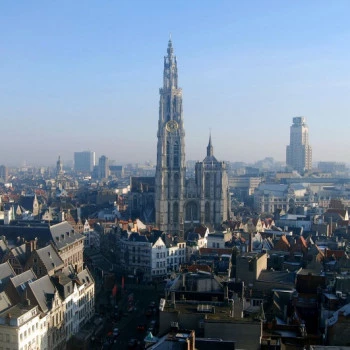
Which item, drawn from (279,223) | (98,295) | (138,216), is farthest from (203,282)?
(138,216)

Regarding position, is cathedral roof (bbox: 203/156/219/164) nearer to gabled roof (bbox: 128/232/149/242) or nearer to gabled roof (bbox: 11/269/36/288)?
gabled roof (bbox: 128/232/149/242)

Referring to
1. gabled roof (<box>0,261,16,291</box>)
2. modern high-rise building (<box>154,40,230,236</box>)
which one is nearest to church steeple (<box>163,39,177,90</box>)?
modern high-rise building (<box>154,40,230,236</box>)

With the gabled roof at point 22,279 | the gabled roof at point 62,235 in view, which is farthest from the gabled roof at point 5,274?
the gabled roof at point 62,235

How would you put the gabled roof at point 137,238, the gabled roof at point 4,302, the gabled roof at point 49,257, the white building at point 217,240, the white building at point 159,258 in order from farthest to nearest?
the white building at point 217,240 < the gabled roof at point 137,238 < the white building at point 159,258 < the gabled roof at point 49,257 < the gabled roof at point 4,302

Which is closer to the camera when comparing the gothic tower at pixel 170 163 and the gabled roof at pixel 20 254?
the gabled roof at pixel 20 254

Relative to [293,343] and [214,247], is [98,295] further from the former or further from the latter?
[293,343]

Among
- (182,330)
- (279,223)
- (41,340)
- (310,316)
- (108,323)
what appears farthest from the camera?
(279,223)

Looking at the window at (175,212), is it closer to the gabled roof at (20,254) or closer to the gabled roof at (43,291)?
the gabled roof at (20,254)

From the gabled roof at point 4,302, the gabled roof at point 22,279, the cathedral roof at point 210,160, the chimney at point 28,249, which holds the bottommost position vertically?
the gabled roof at point 4,302

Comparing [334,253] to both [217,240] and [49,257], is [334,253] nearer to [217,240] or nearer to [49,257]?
[217,240]

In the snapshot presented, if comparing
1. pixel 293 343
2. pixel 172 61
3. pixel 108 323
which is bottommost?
pixel 108 323
